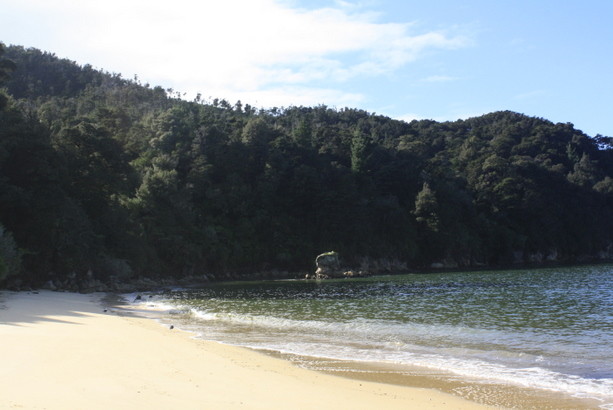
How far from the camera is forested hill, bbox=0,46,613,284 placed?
33.3 m

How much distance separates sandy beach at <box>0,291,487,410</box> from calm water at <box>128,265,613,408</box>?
8.21ft

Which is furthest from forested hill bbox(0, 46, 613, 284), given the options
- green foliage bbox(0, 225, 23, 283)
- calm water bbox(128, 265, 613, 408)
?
calm water bbox(128, 265, 613, 408)

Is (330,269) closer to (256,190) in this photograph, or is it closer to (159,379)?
(256,190)

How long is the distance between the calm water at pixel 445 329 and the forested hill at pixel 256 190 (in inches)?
492

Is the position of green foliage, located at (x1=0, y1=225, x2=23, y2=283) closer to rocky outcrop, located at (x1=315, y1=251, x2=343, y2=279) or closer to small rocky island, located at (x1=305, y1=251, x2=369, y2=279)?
small rocky island, located at (x1=305, y1=251, x2=369, y2=279)

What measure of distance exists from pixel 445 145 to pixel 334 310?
85.5 meters

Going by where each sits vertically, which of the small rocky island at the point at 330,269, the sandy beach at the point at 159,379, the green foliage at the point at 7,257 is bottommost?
the small rocky island at the point at 330,269

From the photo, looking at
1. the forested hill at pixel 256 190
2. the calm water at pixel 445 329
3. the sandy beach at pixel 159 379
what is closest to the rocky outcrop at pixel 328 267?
the forested hill at pixel 256 190

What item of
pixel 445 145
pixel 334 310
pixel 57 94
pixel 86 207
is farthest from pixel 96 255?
pixel 445 145

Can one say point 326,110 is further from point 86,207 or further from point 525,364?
point 525,364

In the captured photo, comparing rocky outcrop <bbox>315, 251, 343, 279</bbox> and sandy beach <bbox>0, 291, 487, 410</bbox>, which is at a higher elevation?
sandy beach <bbox>0, 291, 487, 410</bbox>

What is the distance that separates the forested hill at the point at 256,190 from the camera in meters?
33.3

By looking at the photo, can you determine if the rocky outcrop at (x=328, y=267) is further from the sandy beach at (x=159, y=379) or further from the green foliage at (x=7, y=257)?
the sandy beach at (x=159, y=379)

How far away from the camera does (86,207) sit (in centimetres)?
4016
